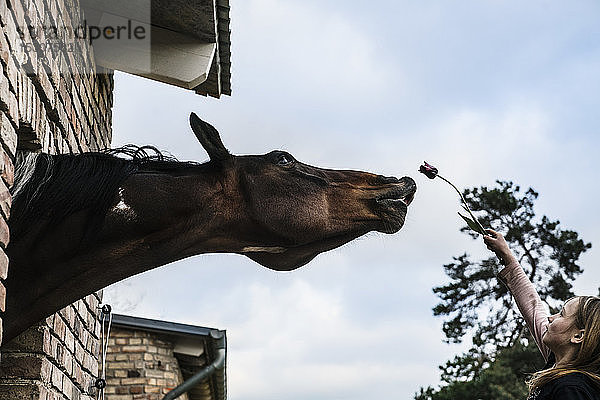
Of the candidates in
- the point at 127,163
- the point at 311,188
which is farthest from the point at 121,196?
the point at 311,188

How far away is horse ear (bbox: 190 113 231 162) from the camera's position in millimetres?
2754

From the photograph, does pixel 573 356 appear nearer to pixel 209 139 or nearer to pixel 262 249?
pixel 262 249

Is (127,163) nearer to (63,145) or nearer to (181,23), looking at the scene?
(63,145)

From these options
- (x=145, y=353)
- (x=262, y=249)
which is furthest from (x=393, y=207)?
(x=145, y=353)

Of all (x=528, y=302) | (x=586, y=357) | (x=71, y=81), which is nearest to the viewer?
(x=586, y=357)

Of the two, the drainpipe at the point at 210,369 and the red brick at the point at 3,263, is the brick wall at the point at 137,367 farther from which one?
the red brick at the point at 3,263

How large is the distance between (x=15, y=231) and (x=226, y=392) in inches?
319

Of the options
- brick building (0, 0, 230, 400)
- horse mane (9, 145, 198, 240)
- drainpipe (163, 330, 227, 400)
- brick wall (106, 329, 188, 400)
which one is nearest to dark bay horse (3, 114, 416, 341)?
horse mane (9, 145, 198, 240)

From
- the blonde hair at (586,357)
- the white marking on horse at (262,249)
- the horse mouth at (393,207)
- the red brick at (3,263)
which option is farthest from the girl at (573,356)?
the red brick at (3,263)

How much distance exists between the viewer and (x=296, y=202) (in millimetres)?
2760

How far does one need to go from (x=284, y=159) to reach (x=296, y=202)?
188 millimetres

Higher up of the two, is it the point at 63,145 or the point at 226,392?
the point at 226,392

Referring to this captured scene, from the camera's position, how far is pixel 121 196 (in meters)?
2.65

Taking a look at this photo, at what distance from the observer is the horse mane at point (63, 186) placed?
8.25 ft
